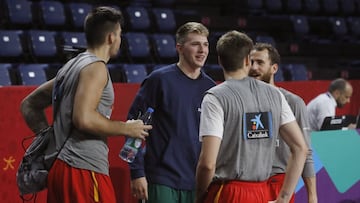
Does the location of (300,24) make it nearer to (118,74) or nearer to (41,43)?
(118,74)

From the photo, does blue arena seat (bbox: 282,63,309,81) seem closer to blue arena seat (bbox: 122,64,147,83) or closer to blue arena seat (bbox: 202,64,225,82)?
blue arena seat (bbox: 202,64,225,82)

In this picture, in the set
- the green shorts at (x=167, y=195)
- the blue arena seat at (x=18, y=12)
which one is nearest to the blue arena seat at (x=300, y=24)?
the blue arena seat at (x=18, y=12)

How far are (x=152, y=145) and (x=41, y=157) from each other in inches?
36.0

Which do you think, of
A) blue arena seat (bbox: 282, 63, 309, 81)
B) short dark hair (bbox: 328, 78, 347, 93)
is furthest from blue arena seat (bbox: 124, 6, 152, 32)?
short dark hair (bbox: 328, 78, 347, 93)

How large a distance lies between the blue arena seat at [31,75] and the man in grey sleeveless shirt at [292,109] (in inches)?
190

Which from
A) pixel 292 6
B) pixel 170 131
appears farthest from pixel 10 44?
pixel 292 6

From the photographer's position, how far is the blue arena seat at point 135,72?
33.1 ft

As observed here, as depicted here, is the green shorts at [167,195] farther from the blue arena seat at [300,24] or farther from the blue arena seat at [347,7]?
the blue arena seat at [347,7]

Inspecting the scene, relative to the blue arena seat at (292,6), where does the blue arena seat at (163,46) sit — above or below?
below

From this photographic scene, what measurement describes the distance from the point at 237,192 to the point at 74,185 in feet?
2.83

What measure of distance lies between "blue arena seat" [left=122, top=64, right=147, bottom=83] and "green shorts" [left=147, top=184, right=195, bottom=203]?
550 centimetres

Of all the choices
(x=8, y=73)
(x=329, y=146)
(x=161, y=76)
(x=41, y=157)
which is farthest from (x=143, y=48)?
(x=41, y=157)

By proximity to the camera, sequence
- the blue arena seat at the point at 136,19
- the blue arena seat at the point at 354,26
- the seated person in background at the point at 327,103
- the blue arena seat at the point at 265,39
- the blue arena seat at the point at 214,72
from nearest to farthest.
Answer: the seated person in background at the point at 327,103 < the blue arena seat at the point at 214,72 < the blue arena seat at the point at 136,19 < the blue arena seat at the point at 265,39 < the blue arena seat at the point at 354,26

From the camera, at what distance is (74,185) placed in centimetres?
383
